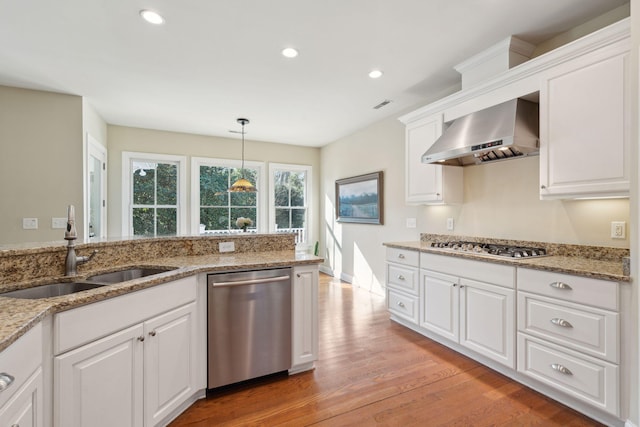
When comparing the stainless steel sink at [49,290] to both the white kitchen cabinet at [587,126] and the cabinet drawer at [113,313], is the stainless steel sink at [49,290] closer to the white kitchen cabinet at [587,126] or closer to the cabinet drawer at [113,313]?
the cabinet drawer at [113,313]

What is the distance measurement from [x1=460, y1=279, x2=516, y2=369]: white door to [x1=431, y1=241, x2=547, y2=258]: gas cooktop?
281 millimetres

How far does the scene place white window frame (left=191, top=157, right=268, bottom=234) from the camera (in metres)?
5.52

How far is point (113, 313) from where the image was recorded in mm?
1471

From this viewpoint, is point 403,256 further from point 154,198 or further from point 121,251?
point 154,198

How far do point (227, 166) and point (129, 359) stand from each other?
4673 mm

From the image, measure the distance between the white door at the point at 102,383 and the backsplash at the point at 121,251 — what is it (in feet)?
2.17

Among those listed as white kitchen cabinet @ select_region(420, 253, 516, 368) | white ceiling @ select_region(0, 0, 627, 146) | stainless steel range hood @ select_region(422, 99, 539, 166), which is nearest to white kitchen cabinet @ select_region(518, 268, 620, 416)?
white kitchen cabinet @ select_region(420, 253, 516, 368)

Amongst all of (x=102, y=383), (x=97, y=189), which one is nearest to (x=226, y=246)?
(x=102, y=383)

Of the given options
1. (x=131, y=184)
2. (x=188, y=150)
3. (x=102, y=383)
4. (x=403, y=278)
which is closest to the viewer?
(x=102, y=383)

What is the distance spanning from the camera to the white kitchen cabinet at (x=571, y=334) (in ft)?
5.77

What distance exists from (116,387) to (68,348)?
0.34 metres

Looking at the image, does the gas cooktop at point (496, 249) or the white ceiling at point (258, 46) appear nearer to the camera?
the white ceiling at point (258, 46)

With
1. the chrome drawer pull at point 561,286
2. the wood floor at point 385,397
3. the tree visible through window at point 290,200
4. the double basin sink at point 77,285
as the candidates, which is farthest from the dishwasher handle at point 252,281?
the tree visible through window at point 290,200

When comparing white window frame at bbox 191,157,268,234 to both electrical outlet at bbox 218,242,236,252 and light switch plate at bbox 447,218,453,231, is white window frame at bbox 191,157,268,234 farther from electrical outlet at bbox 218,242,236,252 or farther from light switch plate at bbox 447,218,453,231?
light switch plate at bbox 447,218,453,231
